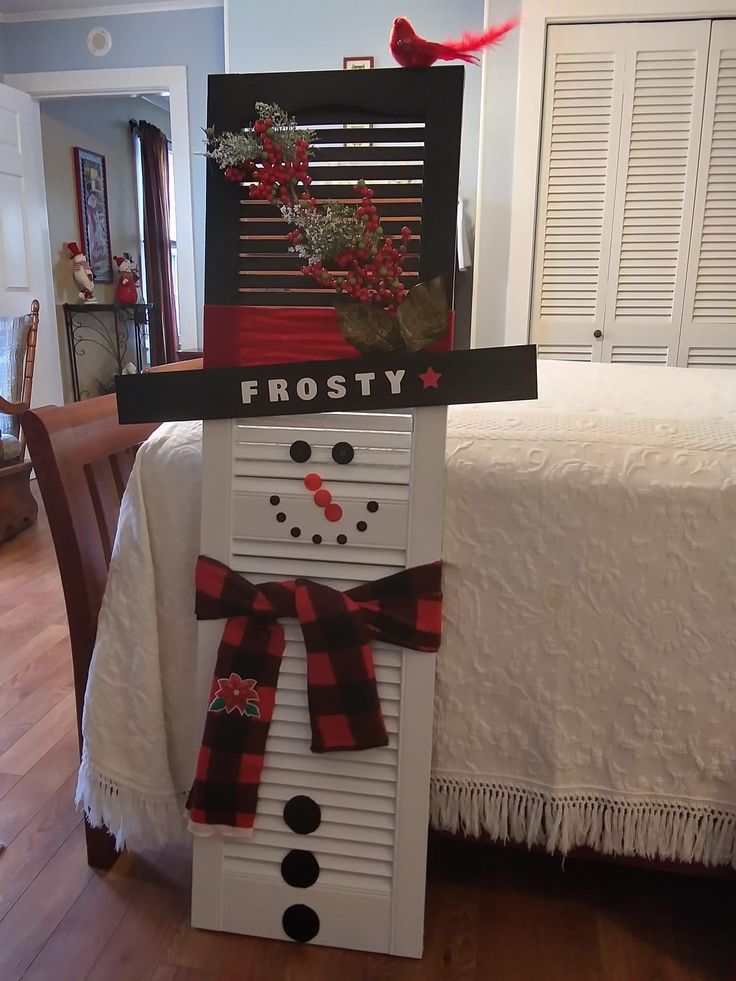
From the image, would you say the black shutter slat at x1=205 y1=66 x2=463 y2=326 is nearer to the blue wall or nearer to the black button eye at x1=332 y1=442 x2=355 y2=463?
the black button eye at x1=332 y1=442 x2=355 y2=463

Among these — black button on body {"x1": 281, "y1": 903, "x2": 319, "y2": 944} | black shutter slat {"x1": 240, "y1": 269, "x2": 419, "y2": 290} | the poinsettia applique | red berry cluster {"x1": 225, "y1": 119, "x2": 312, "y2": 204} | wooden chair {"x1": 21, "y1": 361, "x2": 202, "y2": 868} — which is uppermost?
red berry cluster {"x1": 225, "y1": 119, "x2": 312, "y2": 204}

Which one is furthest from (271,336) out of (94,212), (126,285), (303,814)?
(94,212)

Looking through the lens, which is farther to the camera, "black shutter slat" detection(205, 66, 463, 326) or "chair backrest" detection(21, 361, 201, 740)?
"chair backrest" detection(21, 361, 201, 740)

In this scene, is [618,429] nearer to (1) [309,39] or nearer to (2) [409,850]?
(2) [409,850]

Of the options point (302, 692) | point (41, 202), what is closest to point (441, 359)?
point (302, 692)

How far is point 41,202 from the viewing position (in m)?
4.02

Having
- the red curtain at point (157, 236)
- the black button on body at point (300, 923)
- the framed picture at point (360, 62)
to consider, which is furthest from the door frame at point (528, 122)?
the red curtain at point (157, 236)

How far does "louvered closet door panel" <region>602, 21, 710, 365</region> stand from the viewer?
107 inches

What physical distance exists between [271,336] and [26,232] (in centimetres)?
340

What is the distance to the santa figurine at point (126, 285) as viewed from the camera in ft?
16.4

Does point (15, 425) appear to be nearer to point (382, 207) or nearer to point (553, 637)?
point (382, 207)

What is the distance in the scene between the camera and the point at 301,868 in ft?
3.86

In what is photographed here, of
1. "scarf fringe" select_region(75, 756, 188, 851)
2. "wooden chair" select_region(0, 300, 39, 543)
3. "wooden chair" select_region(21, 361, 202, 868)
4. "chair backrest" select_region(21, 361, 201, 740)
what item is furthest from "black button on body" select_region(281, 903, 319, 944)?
"wooden chair" select_region(0, 300, 39, 543)

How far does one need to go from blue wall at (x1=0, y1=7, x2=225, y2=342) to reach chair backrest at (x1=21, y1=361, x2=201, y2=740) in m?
2.52
